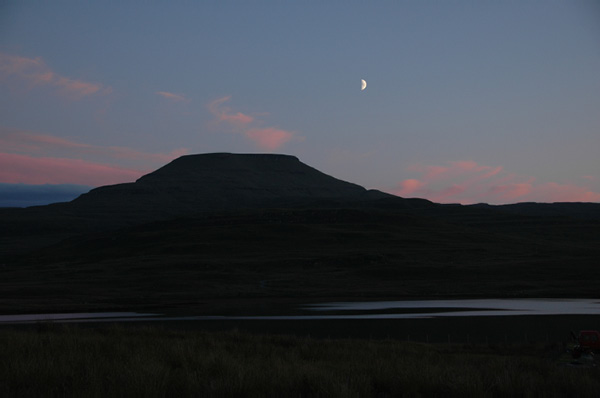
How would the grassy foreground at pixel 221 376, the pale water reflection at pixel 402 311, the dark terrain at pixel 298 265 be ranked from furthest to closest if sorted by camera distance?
the dark terrain at pixel 298 265, the pale water reflection at pixel 402 311, the grassy foreground at pixel 221 376

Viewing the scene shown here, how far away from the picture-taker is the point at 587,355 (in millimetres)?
22047

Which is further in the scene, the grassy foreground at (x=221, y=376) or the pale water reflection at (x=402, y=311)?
the pale water reflection at (x=402, y=311)

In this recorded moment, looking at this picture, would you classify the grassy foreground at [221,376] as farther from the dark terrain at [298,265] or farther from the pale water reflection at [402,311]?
the dark terrain at [298,265]

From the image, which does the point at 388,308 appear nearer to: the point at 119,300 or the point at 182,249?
the point at 119,300

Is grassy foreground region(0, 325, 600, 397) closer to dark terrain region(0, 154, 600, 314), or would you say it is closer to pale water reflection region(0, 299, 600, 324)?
pale water reflection region(0, 299, 600, 324)

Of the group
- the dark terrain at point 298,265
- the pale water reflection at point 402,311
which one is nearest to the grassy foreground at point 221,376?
the pale water reflection at point 402,311

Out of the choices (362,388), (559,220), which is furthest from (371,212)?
(362,388)

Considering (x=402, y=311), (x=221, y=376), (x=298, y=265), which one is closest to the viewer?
(x=221, y=376)

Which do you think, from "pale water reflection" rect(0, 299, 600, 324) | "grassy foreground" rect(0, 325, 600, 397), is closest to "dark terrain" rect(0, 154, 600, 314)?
"pale water reflection" rect(0, 299, 600, 324)

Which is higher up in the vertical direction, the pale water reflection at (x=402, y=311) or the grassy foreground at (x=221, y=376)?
the grassy foreground at (x=221, y=376)

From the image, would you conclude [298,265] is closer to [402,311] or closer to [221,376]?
[402,311]

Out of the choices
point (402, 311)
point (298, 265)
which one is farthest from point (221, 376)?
point (298, 265)

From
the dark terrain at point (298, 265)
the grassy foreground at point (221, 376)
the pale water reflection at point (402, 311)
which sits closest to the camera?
the grassy foreground at point (221, 376)

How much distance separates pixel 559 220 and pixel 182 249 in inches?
3879
